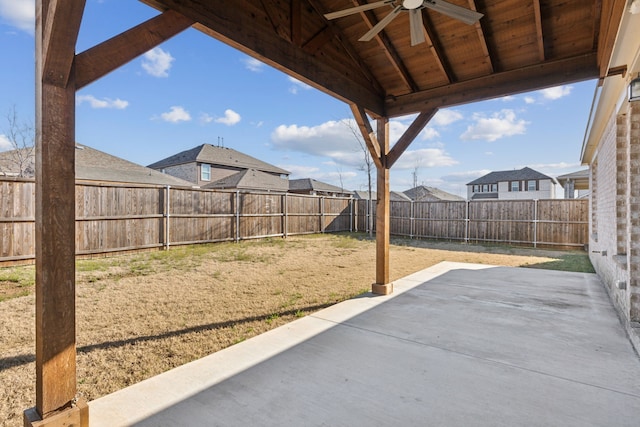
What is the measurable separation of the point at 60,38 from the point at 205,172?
20532mm

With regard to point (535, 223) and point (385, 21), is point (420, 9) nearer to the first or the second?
point (385, 21)

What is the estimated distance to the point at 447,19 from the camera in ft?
10.5

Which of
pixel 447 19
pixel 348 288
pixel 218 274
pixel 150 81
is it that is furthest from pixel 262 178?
pixel 447 19

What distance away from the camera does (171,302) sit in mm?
4188

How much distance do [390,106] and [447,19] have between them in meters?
1.30

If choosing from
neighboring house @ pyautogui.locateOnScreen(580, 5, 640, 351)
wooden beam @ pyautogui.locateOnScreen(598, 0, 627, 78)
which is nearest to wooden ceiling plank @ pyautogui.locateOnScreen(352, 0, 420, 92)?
wooden beam @ pyautogui.locateOnScreen(598, 0, 627, 78)

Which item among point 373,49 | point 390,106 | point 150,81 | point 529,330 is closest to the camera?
point 529,330

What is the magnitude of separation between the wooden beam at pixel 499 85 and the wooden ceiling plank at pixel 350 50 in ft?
1.23

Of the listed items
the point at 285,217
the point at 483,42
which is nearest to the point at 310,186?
the point at 285,217

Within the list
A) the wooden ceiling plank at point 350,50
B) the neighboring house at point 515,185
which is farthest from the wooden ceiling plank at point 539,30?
the neighboring house at point 515,185

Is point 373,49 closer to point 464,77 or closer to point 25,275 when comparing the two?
point 464,77

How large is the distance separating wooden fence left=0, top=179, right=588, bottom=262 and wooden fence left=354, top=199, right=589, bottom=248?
1.0 inches

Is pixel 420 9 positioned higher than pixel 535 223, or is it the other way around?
pixel 420 9

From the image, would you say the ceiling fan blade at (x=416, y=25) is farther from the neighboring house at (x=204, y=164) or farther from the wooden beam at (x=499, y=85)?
the neighboring house at (x=204, y=164)
